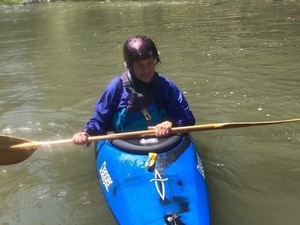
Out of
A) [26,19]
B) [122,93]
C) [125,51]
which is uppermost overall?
[125,51]

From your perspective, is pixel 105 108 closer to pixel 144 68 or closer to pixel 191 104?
pixel 144 68

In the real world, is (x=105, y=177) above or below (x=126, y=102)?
below

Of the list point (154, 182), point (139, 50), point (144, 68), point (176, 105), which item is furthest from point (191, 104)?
point (154, 182)

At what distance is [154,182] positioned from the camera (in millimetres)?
3602

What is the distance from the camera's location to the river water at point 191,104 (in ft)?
13.8

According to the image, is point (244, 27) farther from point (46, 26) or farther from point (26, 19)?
point (26, 19)

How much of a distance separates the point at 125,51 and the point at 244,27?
10.7 m

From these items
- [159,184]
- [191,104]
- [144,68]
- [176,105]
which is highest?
[144,68]

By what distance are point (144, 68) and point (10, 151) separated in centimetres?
148

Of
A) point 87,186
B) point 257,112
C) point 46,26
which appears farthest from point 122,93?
point 46,26

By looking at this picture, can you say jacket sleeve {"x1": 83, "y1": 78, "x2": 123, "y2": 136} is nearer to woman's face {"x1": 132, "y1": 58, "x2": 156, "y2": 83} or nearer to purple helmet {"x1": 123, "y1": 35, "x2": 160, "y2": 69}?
woman's face {"x1": 132, "y1": 58, "x2": 156, "y2": 83}

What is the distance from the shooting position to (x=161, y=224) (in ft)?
10.6

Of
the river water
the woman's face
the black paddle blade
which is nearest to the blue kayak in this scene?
the river water

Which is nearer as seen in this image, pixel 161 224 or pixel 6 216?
pixel 161 224
